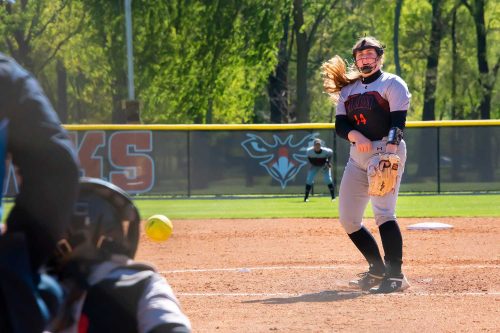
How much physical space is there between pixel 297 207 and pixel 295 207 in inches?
1.6

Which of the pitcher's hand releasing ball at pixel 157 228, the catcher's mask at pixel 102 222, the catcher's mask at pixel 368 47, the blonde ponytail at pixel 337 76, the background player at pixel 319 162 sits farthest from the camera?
the background player at pixel 319 162

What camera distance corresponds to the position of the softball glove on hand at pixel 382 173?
8062 millimetres

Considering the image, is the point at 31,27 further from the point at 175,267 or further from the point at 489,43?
the point at 175,267

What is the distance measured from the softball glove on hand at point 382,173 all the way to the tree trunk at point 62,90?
39.2 metres

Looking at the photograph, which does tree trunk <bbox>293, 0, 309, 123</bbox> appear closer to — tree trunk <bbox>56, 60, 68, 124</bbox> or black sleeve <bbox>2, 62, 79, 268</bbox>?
tree trunk <bbox>56, 60, 68, 124</bbox>

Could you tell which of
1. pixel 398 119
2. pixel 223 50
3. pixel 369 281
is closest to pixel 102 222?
pixel 398 119

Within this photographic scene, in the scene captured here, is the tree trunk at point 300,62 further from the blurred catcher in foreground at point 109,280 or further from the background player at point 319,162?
the blurred catcher in foreground at point 109,280

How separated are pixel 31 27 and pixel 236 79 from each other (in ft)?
27.4

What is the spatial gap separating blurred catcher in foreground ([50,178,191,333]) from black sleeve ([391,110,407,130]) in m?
5.18

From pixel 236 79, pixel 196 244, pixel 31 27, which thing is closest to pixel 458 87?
→ pixel 236 79

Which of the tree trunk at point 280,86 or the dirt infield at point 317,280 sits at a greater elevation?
the tree trunk at point 280,86

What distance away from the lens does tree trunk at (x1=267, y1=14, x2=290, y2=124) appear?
157ft

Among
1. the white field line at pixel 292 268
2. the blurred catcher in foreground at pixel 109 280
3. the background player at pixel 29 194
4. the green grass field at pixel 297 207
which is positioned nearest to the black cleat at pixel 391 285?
the white field line at pixel 292 268

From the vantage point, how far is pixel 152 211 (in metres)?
20.4
